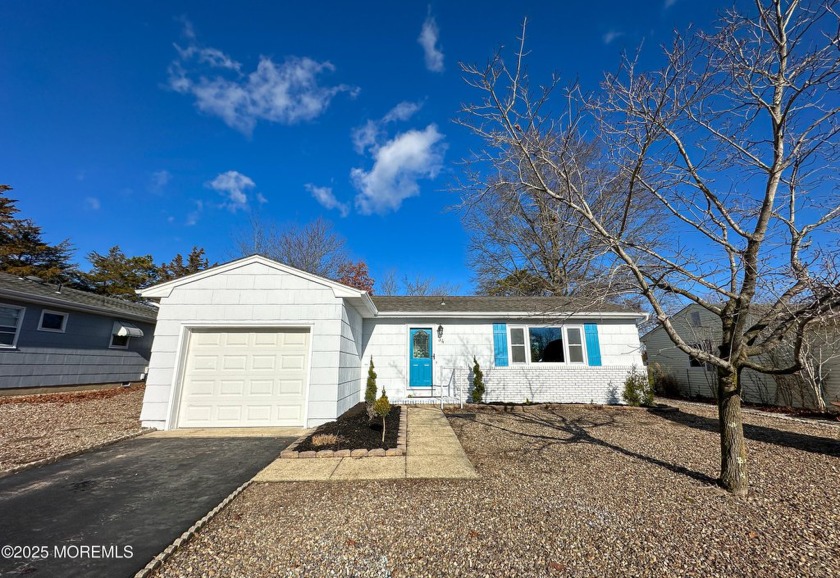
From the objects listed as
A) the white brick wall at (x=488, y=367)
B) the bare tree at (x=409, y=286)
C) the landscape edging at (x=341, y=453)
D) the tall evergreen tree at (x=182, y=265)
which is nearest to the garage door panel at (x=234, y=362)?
the landscape edging at (x=341, y=453)

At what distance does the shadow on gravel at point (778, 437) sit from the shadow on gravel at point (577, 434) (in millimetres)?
1795

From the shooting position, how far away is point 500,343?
1000cm

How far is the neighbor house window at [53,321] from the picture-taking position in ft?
32.8

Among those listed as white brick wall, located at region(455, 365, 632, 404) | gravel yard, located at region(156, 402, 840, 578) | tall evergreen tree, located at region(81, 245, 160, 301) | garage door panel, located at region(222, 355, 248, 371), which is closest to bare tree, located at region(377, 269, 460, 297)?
white brick wall, located at region(455, 365, 632, 404)

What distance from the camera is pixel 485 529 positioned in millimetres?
2889

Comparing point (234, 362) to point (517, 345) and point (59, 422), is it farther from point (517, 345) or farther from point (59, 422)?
point (517, 345)

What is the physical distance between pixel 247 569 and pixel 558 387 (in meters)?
9.18

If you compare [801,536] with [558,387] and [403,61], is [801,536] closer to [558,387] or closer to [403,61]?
[558,387]

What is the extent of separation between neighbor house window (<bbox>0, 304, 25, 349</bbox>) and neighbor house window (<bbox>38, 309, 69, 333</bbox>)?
501 mm

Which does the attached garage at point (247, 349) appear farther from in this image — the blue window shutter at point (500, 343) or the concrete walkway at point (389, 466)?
the blue window shutter at point (500, 343)

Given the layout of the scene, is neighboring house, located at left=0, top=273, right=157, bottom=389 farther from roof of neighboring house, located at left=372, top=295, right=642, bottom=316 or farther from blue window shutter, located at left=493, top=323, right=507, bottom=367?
blue window shutter, located at left=493, top=323, right=507, bottom=367

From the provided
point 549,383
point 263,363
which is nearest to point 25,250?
point 263,363

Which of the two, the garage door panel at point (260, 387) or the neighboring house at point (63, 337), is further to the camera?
the neighboring house at point (63, 337)

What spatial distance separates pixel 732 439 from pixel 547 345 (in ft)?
20.7
